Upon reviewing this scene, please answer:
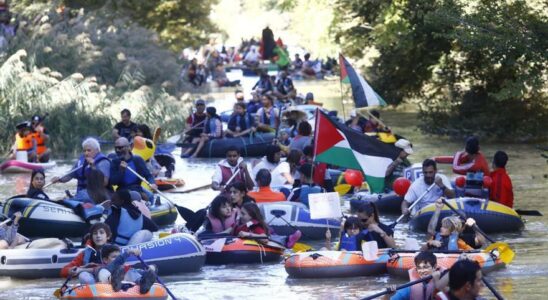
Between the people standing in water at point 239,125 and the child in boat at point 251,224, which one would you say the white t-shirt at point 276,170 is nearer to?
the child in boat at point 251,224

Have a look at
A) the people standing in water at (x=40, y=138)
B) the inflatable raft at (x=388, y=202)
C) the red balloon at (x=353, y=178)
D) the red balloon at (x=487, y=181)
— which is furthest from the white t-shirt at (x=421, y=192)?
the people standing in water at (x=40, y=138)

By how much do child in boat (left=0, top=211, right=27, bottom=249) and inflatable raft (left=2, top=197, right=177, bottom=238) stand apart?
119cm

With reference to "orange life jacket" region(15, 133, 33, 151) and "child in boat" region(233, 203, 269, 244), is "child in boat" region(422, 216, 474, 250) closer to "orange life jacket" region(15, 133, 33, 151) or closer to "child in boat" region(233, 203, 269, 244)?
"child in boat" region(233, 203, 269, 244)

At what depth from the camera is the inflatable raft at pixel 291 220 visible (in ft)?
57.0

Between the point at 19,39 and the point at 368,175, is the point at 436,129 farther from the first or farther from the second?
the point at 368,175

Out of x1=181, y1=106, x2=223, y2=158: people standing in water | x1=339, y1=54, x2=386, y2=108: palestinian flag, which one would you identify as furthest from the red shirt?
x1=181, y1=106, x2=223, y2=158: people standing in water

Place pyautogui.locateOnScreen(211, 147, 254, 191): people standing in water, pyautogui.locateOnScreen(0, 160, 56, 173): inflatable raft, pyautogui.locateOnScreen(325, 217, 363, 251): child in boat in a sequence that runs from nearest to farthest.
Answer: pyautogui.locateOnScreen(325, 217, 363, 251): child in boat < pyautogui.locateOnScreen(211, 147, 254, 191): people standing in water < pyautogui.locateOnScreen(0, 160, 56, 173): inflatable raft

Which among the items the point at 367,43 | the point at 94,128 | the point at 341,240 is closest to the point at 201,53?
the point at 367,43

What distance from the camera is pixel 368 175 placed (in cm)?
1741

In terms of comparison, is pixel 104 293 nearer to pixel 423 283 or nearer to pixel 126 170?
pixel 423 283

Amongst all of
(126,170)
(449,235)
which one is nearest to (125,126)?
(126,170)

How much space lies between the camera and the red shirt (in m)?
17.9

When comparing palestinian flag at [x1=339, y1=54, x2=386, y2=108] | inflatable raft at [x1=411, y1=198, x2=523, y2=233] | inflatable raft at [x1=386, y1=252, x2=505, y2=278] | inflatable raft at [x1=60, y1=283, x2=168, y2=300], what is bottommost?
inflatable raft at [x1=60, y1=283, x2=168, y2=300]

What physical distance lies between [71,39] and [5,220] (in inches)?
A: 700
